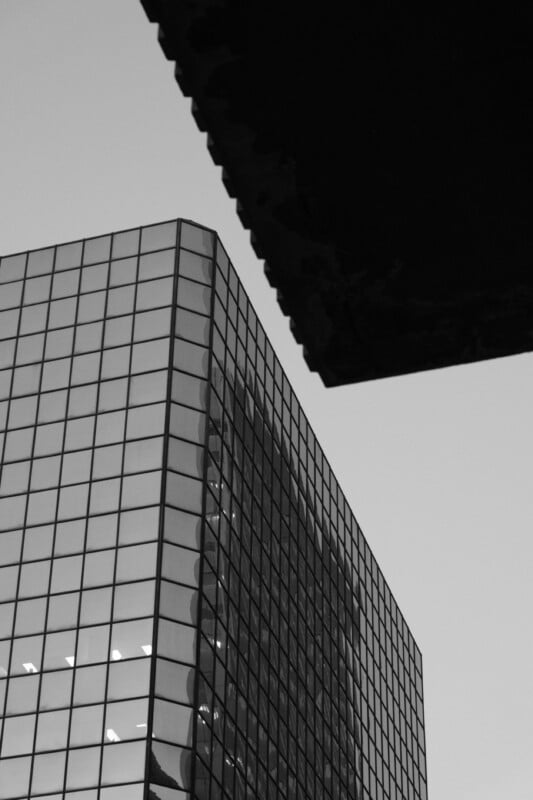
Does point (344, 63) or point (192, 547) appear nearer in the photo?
point (344, 63)

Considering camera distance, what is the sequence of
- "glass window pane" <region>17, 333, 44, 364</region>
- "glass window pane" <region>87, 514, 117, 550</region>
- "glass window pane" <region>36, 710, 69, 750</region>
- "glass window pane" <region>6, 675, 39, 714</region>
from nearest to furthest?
"glass window pane" <region>36, 710, 69, 750</region> < "glass window pane" <region>6, 675, 39, 714</region> < "glass window pane" <region>87, 514, 117, 550</region> < "glass window pane" <region>17, 333, 44, 364</region>

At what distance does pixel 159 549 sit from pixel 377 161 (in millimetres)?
35471

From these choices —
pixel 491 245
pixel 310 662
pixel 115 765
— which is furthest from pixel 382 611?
pixel 491 245

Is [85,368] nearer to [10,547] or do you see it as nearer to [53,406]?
[53,406]

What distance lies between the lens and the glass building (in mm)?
37656

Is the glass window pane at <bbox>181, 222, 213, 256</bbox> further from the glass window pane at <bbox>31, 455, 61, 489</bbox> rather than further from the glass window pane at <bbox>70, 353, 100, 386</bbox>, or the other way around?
the glass window pane at <bbox>31, 455, 61, 489</bbox>

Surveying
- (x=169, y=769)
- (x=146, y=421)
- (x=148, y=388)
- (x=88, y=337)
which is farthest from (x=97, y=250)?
(x=169, y=769)

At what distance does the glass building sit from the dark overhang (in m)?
31.5

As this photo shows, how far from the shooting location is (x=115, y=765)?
3619 cm

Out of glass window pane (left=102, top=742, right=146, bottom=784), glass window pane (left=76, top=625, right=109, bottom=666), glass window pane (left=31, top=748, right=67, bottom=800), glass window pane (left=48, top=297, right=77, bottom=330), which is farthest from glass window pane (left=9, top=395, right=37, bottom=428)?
glass window pane (left=102, top=742, right=146, bottom=784)

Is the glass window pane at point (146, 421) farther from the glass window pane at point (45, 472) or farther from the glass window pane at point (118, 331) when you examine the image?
the glass window pane at point (118, 331)

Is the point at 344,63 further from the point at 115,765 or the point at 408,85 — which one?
the point at 115,765

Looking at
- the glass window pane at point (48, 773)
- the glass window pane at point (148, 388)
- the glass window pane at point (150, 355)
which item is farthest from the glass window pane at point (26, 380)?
the glass window pane at point (48, 773)

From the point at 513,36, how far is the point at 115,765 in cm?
3378
